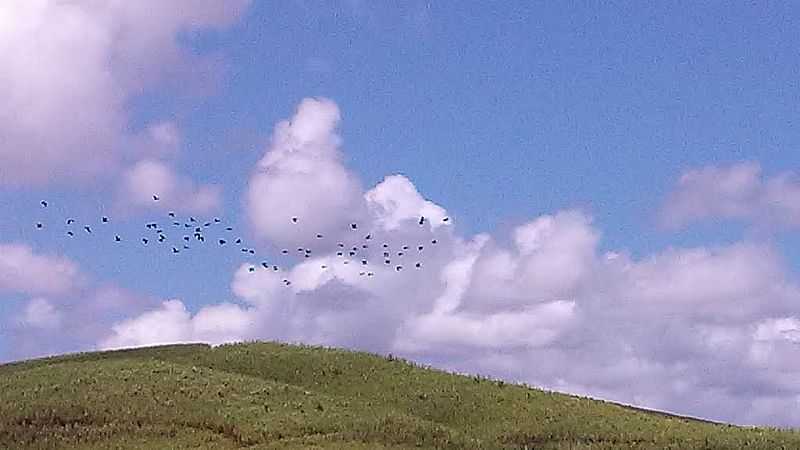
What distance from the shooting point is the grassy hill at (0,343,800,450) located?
43.3 m

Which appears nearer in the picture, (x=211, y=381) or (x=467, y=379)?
(x=211, y=381)

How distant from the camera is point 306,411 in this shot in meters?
47.2

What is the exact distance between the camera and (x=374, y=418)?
46938mm

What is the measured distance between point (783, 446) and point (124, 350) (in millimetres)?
34246

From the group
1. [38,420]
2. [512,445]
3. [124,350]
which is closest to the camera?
[512,445]

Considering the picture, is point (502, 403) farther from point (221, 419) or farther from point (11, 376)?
point (11, 376)

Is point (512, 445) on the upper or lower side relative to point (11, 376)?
lower

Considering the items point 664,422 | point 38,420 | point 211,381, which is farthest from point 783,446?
point 38,420

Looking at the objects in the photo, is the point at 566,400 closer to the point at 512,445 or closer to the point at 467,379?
the point at 467,379

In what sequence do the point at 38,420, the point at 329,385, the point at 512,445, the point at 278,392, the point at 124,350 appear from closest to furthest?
the point at 512,445
the point at 38,420
the point at 278,392
the point at 329,385
the point at 124,350

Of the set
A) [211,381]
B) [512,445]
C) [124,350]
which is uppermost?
[124,350]

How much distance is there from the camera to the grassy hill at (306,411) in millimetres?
43344

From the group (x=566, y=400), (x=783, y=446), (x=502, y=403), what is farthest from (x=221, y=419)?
(x=783, y=446)

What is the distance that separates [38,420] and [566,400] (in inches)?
818
